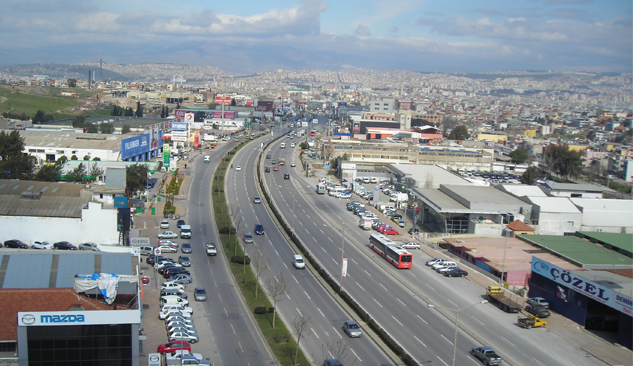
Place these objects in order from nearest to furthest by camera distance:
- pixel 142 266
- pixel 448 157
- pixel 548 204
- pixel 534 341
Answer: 1. pixel 534 341
2. pixel 142 266
3. pixel 548 204
4. pixel 448 157

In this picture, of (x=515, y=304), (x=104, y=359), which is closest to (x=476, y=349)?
(x=515, y=304)

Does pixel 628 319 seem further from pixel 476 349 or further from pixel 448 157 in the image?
pixel 448 157

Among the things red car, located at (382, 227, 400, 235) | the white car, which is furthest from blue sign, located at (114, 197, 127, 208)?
red car, located at (382, 227, 400, 235)

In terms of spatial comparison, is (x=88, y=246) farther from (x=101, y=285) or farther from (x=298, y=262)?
(x=101, y=285)

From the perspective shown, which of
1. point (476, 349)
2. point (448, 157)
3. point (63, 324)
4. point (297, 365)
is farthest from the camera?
point (448, 157)

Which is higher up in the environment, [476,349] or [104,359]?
[104,359]

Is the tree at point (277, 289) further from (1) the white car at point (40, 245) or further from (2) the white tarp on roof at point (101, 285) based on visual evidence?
(1) the white car at point (40, 245)

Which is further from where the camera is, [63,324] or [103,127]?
[103,127]
